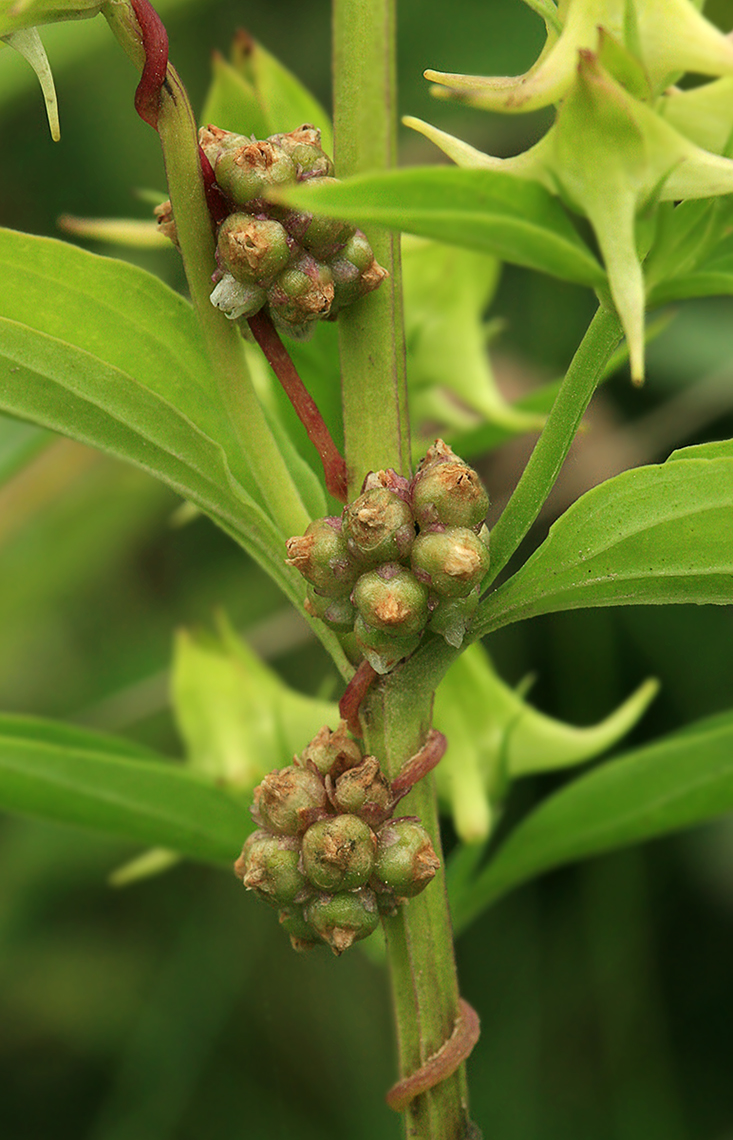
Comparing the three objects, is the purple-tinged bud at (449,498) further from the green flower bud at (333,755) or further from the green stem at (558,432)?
the green flower bud at (333,755)

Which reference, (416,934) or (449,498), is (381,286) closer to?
(449,498)

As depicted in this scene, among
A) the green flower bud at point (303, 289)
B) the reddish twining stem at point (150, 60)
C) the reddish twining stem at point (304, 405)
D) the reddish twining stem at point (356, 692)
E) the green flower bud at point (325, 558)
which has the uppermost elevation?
the reddish twining stem at point (150, 60)

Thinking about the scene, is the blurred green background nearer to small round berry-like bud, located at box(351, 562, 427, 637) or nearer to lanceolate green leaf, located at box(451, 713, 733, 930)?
lanceolate green leaf, located at box(451, 713, 733, 930)

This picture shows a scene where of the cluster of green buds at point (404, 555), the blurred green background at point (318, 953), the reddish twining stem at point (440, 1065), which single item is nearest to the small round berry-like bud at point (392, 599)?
the cluster of green buds at point (404, 555)

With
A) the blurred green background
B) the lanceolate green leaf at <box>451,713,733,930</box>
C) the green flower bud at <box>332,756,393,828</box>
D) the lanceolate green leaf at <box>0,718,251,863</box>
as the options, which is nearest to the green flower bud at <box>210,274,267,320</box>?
the green flower bud at <box>332,756,393,828</box>

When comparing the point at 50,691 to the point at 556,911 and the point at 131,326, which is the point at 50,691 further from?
the point at 131,326

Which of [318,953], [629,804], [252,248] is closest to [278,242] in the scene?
[252,248]
